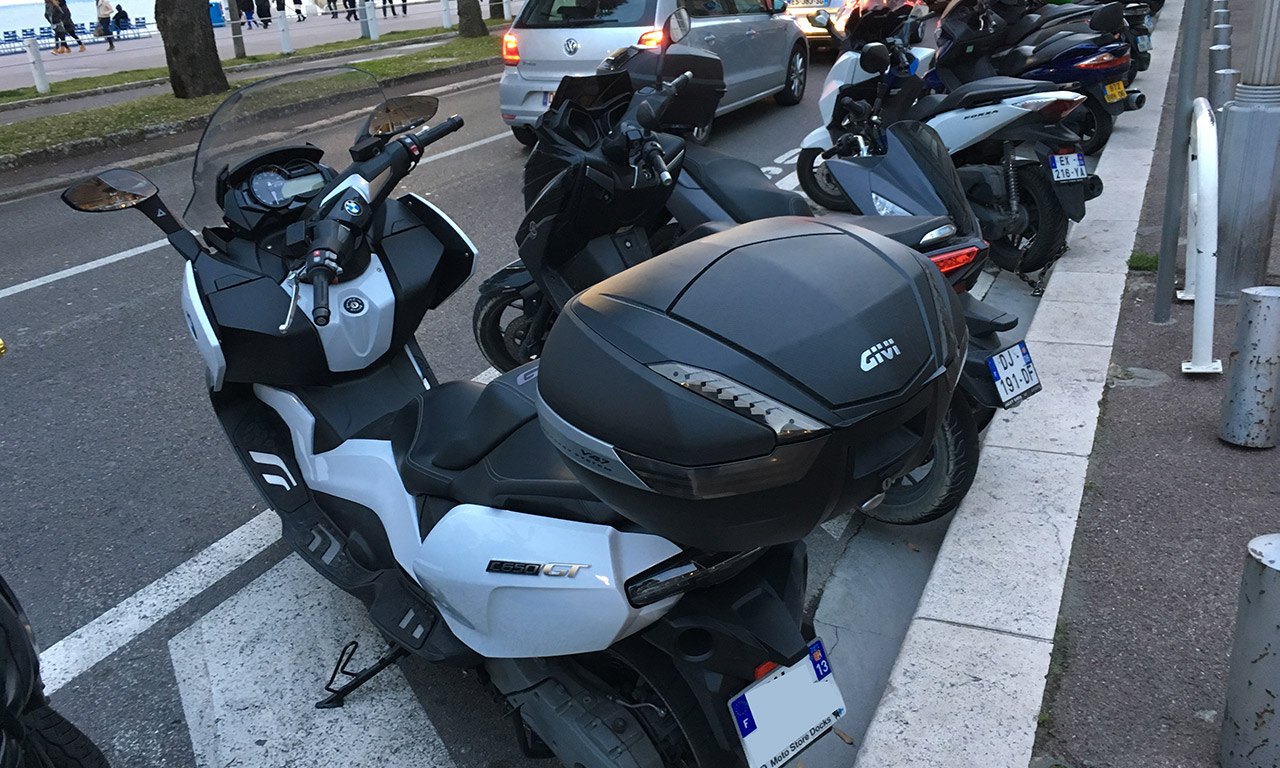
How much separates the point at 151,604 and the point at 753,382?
7.93ft

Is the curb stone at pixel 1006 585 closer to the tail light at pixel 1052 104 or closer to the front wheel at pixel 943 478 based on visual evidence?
the front wheel at pixel 943 478

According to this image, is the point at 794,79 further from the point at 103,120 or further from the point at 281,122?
the point at 281,122

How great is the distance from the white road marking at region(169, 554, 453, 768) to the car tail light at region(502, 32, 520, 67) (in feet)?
21.9

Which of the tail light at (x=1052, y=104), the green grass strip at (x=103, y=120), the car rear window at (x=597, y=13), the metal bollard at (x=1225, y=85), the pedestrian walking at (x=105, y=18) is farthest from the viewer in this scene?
the pedestrian walking at (x=105, y=18)

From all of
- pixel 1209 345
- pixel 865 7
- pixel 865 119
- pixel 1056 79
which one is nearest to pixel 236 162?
pixel 865 119

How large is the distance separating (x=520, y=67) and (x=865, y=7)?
12.9 feet

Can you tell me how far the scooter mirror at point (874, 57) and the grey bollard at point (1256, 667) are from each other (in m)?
3.76

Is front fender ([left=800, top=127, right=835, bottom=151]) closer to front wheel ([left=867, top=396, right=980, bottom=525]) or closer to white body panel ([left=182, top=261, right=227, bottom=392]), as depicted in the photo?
front wheel ([left=867, top=396, right=980, bottom=525])

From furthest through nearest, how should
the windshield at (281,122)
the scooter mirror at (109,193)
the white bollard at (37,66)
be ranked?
the white bollard at (37,66) < the windshield at (281,122) < the scooter mirror at (109,193)

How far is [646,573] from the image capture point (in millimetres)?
1900

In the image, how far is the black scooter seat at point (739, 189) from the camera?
3934mm

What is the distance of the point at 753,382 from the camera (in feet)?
5.15

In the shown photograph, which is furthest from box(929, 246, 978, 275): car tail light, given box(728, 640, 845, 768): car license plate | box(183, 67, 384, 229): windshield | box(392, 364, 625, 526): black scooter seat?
box(183, 67, 384, 229): windshield

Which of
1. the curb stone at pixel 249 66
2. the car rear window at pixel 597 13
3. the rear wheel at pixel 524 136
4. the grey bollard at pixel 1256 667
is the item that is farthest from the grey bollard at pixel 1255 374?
the curb stone at pixel 249 66
